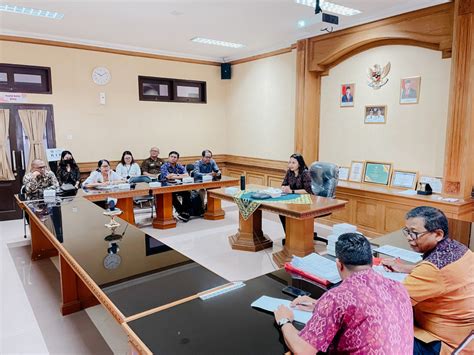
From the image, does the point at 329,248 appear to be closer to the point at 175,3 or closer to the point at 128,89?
the point at 175,3

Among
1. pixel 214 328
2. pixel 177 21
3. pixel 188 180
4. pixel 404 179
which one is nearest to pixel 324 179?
pixel 404 179

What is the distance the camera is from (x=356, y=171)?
534 cm

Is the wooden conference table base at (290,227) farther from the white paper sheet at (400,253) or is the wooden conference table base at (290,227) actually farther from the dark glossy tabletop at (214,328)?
the dark glossy tabletop at (214,328)

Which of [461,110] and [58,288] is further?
[461,110]

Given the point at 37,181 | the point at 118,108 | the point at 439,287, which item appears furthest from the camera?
the point at 118,108

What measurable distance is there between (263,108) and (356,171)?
247cm

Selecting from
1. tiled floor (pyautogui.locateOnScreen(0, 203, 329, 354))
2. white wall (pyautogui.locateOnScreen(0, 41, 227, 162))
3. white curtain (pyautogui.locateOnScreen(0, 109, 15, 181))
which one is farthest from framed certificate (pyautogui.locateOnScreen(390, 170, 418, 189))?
white curtain (pyautogui.locateOnScreen(0, 109, 15, 181))

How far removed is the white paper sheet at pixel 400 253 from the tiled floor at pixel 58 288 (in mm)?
1634

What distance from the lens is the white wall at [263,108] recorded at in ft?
21.0

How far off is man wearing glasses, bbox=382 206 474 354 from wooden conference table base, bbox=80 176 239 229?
12.5 feet

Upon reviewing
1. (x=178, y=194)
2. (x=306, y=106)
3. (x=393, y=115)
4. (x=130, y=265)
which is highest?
(x=306, y=106)

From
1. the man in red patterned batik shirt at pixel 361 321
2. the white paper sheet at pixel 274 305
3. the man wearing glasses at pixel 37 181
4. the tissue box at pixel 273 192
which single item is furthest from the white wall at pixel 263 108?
the man in red patterned batik shirt at pixel 361 321

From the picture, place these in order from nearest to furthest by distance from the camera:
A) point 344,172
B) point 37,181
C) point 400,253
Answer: point 400,253 → point 37,181 → point 344,172

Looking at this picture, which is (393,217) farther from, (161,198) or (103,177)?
(103,177)
